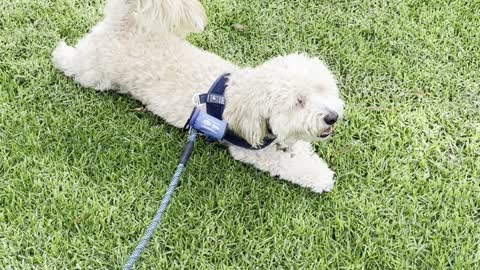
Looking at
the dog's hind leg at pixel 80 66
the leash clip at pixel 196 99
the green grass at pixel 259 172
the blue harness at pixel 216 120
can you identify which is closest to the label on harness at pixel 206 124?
the blue harness at pixel 216 120

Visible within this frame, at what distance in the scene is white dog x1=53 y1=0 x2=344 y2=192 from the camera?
286 cm

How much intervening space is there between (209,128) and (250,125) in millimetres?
213

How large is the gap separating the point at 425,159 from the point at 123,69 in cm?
191

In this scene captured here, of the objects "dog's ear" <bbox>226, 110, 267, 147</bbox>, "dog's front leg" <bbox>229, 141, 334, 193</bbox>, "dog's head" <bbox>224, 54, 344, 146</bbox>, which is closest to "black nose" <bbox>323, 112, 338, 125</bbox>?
"dog's head" <bbox>224, 54, 344, 146</bbox>

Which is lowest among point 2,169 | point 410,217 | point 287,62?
point 2,169

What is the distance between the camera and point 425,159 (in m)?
3.38

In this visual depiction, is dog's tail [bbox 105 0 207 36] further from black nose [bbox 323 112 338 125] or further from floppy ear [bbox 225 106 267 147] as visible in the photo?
black nose [bbox 323 112 338 125]

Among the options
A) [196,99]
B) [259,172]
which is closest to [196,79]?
[196,99]

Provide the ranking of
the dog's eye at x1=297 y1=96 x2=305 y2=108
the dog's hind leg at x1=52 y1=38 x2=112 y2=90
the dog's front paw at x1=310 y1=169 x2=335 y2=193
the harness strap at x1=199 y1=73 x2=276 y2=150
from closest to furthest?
Result: the dog's eye at x1=297 y1=96 x2=305 y2=108 → the harness strap at x1=199 y1=73 x2=276 y2=150 → the dog's front paw at x1=310 y1=169 x2=335 y2=193 → the dog's hind leg at x1=52 y1=38 x2=112 y2=90

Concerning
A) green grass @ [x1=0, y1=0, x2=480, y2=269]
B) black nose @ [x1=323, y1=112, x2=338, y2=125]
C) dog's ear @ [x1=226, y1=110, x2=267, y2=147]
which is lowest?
green grass @ [x1=0, y1=0, x2=480, y2=269]

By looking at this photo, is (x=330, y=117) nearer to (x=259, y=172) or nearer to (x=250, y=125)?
(x=250, y=125)

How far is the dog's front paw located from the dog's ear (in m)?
0.45

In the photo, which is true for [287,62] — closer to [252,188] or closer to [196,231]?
[252,188]

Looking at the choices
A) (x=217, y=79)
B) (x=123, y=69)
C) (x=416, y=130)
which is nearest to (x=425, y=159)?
(x=416, y=130)
